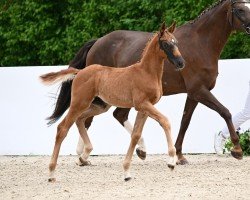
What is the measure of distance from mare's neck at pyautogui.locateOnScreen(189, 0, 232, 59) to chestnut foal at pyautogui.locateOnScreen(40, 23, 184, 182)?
2.02m

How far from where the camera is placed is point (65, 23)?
17.3 m

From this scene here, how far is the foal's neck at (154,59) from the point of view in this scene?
9375 millimetres

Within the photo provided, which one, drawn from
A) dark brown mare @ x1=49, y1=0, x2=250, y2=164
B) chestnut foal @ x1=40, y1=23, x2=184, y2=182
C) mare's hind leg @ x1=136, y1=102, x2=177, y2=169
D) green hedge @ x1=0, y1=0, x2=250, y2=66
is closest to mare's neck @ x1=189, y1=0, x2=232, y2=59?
dark brown mare @ x1=49, y1=0, x2=250, y2=164

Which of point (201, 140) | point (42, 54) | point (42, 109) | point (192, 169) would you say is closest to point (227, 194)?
point (192, 169)

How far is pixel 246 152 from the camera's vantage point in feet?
41.4

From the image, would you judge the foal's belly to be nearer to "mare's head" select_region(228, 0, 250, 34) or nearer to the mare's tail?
the mare's tail

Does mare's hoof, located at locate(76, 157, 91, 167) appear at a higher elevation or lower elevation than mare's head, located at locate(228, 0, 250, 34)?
lower

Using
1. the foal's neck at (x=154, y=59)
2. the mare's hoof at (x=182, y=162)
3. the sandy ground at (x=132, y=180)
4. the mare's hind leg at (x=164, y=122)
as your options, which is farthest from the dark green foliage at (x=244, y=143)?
the mare's hind leg at (x=164, y=122)

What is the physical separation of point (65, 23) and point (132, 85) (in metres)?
8.12

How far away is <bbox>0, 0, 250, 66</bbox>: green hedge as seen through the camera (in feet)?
52.0

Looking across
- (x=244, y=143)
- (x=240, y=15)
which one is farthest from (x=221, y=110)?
(x=244, y=143)

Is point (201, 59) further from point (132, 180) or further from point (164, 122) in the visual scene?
point (164, 122)

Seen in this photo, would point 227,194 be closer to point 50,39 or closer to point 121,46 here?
point 121,46

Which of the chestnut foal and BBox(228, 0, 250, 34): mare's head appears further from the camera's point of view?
BBox(228, 0, 250, 34): mare's head
